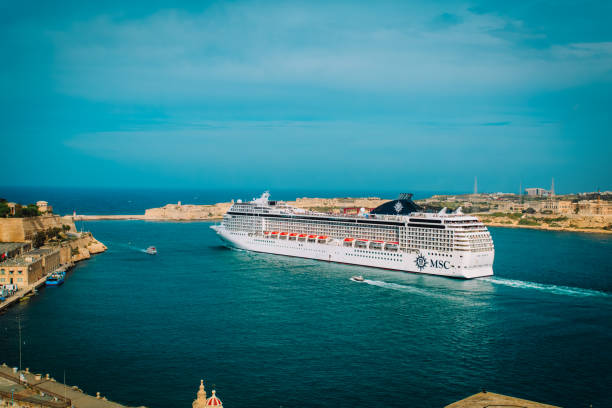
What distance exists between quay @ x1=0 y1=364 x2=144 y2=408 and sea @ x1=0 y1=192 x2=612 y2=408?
83.7 inches

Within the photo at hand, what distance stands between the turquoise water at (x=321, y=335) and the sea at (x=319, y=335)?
10cm

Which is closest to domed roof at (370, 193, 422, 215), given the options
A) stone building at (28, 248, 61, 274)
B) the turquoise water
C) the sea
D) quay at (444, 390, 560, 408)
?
the turquoise water

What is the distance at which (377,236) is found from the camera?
5216cm

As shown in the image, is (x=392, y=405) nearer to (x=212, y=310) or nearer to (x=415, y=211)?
(x=212, y=310)

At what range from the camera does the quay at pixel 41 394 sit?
1700 cm

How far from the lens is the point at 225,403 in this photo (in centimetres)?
1977

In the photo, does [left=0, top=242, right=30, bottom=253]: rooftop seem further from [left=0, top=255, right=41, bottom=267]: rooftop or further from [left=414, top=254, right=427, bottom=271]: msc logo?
[left=414, top=254, right=427, bottom=271]: msc logo

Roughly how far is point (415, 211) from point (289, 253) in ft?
45.7

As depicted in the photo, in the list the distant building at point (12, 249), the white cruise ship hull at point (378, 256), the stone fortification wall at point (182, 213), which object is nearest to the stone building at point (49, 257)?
the distant building at point (12, 249)

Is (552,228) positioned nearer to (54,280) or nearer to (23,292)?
(54,280)

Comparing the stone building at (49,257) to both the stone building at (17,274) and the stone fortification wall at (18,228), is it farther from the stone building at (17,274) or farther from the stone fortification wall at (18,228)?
the stone fortification wall at (18,228)

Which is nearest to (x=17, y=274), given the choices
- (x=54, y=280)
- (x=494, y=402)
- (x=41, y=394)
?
(x=54, y=280)

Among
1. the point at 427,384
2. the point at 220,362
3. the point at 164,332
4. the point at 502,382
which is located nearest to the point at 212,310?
the point at 164,332

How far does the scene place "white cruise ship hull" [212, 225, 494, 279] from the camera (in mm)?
44219
